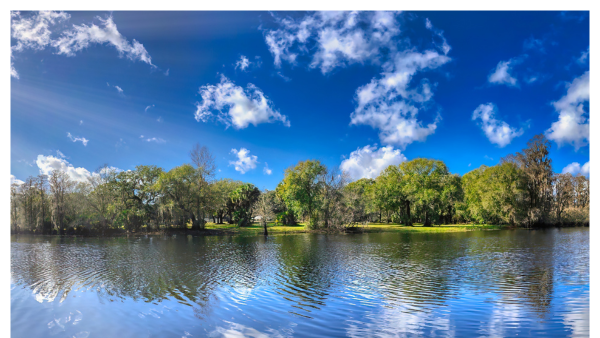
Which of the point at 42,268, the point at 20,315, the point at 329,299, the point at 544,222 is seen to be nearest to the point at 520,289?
the point at 329,299

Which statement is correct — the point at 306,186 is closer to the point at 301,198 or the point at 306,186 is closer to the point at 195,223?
the point at 301,198

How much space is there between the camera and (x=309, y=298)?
36.1 feet

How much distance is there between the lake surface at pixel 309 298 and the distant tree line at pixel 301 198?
26162 millimetres

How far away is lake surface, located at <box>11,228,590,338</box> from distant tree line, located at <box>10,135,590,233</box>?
85.8ft

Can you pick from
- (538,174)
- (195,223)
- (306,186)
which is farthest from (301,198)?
(538,174)

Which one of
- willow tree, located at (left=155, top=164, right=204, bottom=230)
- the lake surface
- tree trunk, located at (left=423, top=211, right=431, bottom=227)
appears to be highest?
willow tree, located at (left=155, top=164, right=204, bottom=230)

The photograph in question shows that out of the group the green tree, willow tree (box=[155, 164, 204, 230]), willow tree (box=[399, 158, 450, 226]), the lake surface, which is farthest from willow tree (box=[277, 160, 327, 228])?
the lake surface

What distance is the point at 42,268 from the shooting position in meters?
18.0

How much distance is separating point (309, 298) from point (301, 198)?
36.0m

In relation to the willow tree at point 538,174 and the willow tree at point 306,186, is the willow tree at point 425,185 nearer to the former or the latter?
A: the willow tree at point 538,174

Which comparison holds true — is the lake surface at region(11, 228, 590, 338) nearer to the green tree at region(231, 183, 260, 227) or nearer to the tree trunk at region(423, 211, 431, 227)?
the tree trunk at region(423, 211, 431, 227)

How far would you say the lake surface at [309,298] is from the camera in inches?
325

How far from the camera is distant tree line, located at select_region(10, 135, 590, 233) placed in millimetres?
43875

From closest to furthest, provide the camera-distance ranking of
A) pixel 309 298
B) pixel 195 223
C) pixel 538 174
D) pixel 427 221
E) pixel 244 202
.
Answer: pixel 309 298 < pixel 195 223 < pixel 538 174 < pixel 427 221 < pixel 244 202
